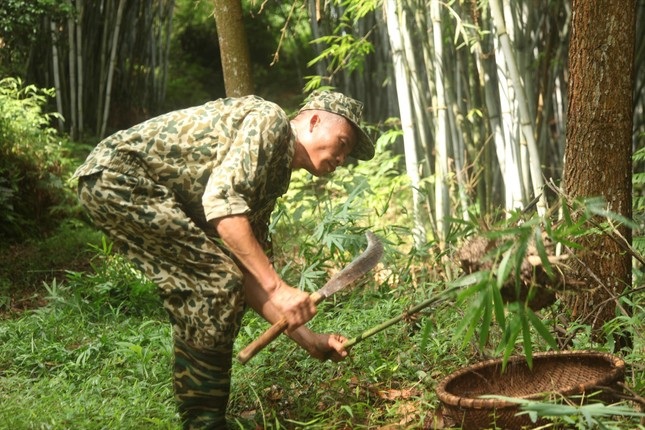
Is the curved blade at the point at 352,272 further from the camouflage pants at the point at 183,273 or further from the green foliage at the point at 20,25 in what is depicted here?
the green foliage at the point at 20,25

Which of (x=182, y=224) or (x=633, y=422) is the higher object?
(x=182, y=224)

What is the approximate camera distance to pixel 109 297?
464 centimetres

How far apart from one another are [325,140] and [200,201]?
453 millimetres

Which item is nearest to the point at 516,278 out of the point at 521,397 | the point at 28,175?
the point at 521,397

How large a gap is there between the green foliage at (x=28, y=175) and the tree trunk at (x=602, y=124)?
425 centimetres

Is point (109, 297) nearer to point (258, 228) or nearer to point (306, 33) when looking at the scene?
point (258, 228)

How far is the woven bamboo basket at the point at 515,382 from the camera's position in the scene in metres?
2.34

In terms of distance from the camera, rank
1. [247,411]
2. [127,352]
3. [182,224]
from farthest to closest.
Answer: [127,352], [247,411], [182,224]

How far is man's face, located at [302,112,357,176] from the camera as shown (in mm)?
2812

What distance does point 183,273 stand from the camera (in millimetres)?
2793

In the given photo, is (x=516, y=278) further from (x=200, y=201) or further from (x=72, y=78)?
(x=72, y=78)

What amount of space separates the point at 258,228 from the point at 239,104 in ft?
1.49

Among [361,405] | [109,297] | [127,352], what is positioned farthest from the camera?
[109,297]

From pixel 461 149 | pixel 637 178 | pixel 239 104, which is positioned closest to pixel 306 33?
pixel 461 149
